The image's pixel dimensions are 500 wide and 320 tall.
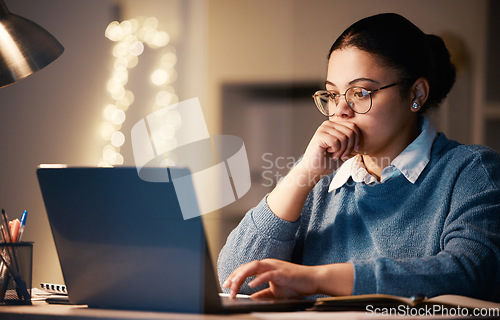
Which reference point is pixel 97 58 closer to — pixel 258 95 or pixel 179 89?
pixel 179 89

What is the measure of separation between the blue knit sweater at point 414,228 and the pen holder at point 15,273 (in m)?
0.45

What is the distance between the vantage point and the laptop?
0.71 m

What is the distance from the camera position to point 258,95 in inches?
131

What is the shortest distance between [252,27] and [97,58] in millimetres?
1106

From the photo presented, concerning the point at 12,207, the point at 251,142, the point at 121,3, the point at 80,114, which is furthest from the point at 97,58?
the point at 251,142

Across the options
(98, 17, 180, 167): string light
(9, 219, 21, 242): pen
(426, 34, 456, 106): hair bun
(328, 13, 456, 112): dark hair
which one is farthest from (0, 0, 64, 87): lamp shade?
(98, 17, 180, 167): string light

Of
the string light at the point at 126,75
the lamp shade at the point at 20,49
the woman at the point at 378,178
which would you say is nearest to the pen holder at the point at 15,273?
the lamp shade at the point at 20,49

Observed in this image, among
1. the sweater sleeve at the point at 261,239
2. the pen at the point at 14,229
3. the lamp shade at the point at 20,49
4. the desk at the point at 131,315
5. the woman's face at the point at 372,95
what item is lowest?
the sweater sleeve at the point at 261,239

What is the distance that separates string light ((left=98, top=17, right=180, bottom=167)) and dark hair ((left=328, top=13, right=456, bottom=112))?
5.61 feet

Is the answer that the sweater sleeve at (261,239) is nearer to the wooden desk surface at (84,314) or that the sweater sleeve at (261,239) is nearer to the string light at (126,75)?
the wooden desk surface at (84,314)

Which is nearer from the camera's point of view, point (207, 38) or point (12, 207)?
point (12, 207)

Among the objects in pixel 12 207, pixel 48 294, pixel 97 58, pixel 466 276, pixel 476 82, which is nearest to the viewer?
pixel 466 276

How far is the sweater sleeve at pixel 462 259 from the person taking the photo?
35.0 inches

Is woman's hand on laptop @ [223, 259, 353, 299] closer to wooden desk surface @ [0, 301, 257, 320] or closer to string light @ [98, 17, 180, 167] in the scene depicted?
wooden desk surface @ [0, 301, 257, 320]
